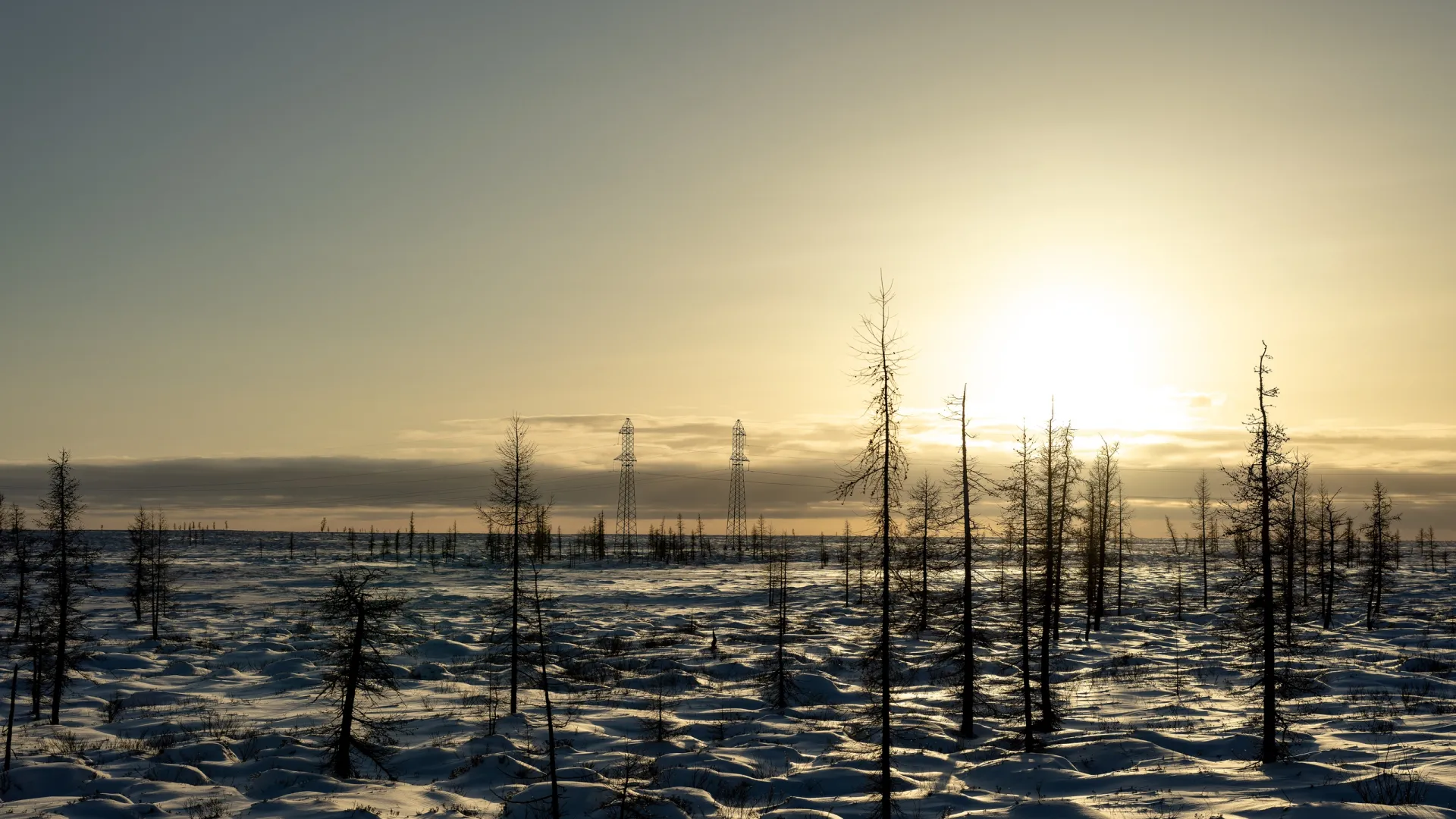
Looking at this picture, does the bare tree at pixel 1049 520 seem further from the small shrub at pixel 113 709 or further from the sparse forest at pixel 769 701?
the small shrub at pixel 113 709

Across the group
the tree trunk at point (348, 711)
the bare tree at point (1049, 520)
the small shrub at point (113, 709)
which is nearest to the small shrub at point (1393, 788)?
the bare tree at point (1049, 520)

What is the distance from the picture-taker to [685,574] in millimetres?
102438

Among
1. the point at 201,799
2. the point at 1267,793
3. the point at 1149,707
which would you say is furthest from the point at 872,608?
the point at 201,799

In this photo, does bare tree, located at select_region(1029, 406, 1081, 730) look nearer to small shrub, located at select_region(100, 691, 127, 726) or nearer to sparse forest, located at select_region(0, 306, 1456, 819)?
sparse forest, located at select_region(0, 306, 1456, 819)

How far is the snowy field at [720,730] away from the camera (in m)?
19.1

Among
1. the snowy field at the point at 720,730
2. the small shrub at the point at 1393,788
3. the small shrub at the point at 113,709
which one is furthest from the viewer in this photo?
the small shrub at the point at 113,709

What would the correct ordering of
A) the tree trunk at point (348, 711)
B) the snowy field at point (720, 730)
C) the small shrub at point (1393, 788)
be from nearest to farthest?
the small shrub at point (1393, 788) → the snowy field at point (720, 730) → the tree trunk at point (348, 711)

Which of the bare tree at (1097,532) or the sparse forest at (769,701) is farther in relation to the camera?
the bare tree at (1097,532)

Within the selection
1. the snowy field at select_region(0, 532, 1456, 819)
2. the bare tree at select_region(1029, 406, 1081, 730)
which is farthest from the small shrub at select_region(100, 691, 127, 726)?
the bare tree at select_region(1029, 406, 1081, 730)

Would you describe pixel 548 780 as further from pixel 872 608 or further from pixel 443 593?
pixel 443 593

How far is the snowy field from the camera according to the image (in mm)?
19094

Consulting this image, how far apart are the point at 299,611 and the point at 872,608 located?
41.6m

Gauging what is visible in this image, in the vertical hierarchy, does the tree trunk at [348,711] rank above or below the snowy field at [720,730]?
above

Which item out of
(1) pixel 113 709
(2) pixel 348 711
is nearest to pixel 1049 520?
(2) pixel 348 711
